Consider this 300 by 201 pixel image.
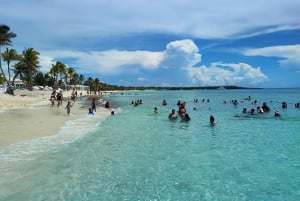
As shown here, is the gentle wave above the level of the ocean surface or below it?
above

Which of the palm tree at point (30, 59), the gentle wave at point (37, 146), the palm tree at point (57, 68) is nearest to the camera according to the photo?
the gentle wave at point (37, 146)

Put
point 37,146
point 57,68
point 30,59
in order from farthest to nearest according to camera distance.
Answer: point 57,68 < point 30,59 < point 37,146

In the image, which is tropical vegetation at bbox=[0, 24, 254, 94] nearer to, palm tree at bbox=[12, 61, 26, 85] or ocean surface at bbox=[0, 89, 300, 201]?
palm tree at bbox=[12, 61, 26, 85]

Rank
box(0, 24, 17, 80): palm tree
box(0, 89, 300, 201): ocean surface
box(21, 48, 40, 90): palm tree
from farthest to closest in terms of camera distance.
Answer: box(21, 48, 40, 90): palm tree → box(0, 24, 17, 80): palm tree → box(0, 89, 300, 201): ocean surface

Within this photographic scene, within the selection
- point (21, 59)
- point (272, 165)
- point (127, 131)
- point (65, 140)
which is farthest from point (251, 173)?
point (21, 59)

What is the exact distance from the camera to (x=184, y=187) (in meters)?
10.2

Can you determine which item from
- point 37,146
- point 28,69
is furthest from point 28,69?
point 37,146

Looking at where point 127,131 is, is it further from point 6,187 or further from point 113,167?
point 6,187

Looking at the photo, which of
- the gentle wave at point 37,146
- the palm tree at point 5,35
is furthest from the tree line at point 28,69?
the gentle wave at point 37,146

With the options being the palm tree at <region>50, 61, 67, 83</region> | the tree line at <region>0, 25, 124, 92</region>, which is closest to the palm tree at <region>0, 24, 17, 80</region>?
the tree line at <region>0, 25, 124, 92</region>

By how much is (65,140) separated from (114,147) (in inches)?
119

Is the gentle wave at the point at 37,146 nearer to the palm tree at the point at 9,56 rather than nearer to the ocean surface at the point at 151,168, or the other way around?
the ocean surface at the point at 151,168

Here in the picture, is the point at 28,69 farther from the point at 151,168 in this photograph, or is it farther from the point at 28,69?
the point at 151,168

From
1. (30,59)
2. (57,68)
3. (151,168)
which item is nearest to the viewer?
(151,168)
